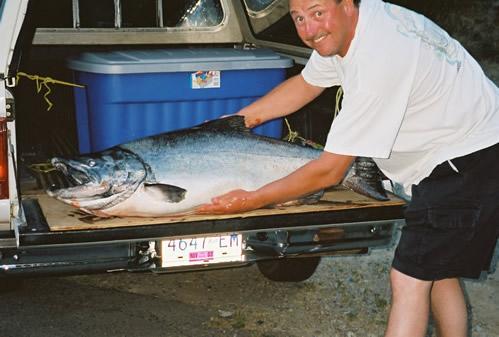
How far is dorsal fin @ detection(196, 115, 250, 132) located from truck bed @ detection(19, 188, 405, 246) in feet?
1.60

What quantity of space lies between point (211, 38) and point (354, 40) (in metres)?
2.94

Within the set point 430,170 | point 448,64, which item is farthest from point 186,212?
point 448,64

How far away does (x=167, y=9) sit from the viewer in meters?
5.78

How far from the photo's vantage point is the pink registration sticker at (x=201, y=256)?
3666mm

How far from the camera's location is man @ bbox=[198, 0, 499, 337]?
3.08 metres

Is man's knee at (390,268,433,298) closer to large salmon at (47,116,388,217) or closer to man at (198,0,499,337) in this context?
man at (198,0,499,337)

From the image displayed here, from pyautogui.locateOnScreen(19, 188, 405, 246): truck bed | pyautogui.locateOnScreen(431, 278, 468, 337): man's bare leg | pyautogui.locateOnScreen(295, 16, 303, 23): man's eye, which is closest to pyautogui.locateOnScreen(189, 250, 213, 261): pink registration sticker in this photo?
pyautogui.locateOnScreen(19, 188, 405, 246): truck bed

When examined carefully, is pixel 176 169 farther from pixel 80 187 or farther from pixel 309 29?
pixel 309 29

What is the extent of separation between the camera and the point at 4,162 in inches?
132

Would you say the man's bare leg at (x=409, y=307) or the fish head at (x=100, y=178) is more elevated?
the fish head at (x=100, y=178)

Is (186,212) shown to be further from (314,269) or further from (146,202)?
(314,269)

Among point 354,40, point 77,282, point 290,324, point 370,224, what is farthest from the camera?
point 77,282

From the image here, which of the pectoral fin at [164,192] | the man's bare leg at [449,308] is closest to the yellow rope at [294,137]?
the pectoral fin at [164,192]

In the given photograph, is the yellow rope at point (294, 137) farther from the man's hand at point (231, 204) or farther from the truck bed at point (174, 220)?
the man's hand at point (231, 204)
